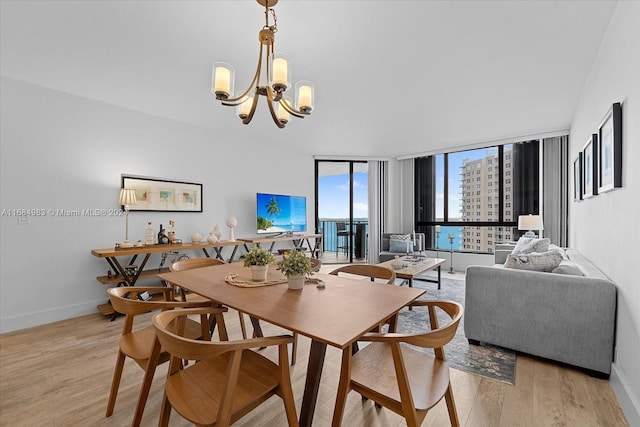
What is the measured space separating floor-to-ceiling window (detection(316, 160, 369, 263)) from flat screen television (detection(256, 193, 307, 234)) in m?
0.75

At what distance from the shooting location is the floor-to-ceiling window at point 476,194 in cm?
528

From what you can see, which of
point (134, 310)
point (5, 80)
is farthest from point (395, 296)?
point (5, 80)

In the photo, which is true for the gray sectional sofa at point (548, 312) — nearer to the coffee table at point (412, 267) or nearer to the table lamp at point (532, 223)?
the coffee table at point (412, 267)

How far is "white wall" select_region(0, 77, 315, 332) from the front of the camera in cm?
283

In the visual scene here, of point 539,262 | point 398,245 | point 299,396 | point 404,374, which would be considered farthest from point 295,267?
point 398,245

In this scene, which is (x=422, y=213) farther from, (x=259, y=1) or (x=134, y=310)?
(x=134, y=310)

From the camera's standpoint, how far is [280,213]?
5293 mm

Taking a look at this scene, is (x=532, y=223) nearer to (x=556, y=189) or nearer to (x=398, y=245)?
(x=556, y=189)

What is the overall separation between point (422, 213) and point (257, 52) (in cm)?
521

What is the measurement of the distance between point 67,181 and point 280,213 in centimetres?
302

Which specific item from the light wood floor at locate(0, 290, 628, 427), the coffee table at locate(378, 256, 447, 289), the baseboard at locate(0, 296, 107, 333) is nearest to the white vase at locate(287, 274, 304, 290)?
the light wood floor at locate(0, 290, 628, 427)

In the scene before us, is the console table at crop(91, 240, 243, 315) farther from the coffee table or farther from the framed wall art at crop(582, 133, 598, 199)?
the framed wall art at crop(582, 133, 598, 199)

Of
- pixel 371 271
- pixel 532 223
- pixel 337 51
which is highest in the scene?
pixel 337 51

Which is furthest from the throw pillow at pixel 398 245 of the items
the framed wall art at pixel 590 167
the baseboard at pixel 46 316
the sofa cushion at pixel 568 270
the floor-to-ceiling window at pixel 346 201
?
the baseboard at pixel 46 316
